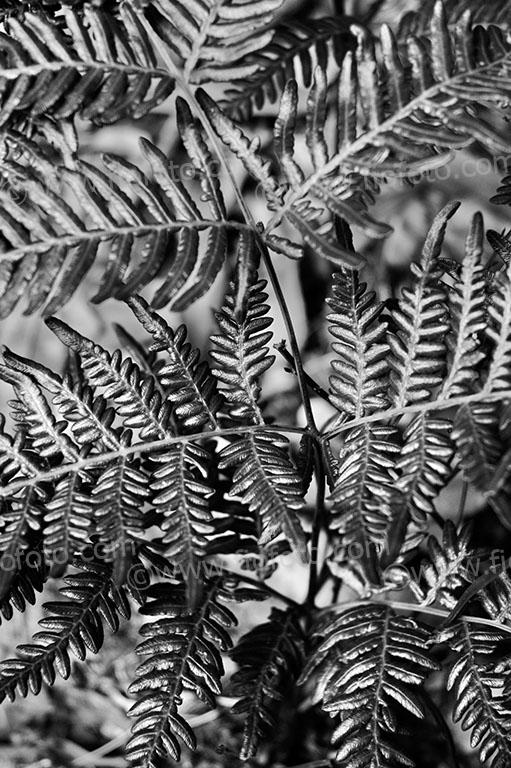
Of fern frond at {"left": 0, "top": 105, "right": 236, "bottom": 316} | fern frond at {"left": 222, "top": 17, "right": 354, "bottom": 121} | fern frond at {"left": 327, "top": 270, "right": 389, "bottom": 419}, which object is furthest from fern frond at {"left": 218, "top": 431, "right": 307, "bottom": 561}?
fern frond at {"left": 222, "top": 17, "right": 354, "bottom": 121}

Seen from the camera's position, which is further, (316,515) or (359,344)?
(316,515)

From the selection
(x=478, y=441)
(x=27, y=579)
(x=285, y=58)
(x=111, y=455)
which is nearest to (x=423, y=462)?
(x=478, y=441)

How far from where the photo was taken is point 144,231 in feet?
2.40

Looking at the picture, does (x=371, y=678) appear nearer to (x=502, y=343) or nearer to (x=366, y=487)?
(x=366, y=487)

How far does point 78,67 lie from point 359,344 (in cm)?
42

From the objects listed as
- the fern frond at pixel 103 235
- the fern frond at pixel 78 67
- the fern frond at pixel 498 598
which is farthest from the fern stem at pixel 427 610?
the fern frond at pixel 78 67

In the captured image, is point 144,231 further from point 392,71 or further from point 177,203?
point 392,71

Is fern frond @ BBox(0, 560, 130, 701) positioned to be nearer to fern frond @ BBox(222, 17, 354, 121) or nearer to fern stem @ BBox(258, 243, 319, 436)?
fern stem @ BBox(258, 243, 319, 436)

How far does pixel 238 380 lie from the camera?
33.0 inches

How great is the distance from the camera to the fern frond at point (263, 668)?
0.81 metres

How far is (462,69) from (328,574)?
71cm

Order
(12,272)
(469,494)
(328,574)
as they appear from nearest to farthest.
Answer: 1. (12,272)
2. (328,574)
3. (469,494)

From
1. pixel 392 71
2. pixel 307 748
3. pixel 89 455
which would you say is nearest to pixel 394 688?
pixel 89 455

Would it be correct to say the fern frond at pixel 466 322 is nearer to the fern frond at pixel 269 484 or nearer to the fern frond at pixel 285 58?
the fern frond at pixel 269 484
